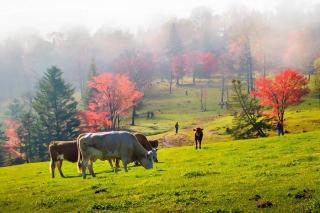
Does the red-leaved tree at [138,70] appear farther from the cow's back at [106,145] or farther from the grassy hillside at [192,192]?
the grassy hillside at [192,192]

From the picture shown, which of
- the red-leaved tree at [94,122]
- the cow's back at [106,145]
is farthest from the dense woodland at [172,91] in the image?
the cow's back at [106,145]

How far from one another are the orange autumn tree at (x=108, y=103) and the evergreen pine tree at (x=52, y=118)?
163 inches

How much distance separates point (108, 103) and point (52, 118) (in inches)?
616

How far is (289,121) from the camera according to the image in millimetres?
87438

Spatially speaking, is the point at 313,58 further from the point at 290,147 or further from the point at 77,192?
the point at 77,192

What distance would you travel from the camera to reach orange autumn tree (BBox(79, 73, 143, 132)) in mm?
102000

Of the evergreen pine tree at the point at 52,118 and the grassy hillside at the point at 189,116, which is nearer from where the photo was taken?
the grassy hillside at the point at 189,116

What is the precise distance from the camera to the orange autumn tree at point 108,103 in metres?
Answer: 102

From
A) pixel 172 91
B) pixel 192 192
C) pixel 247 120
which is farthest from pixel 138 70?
pixel 192 192

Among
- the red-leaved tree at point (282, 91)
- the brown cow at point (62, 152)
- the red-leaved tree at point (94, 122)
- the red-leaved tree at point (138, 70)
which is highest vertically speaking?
the red-leaved tree at point (138, 70)

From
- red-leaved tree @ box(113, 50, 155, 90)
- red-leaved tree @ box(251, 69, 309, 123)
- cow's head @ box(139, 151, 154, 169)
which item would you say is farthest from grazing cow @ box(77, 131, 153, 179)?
red-leaved tree @ box(113, 50, 155, 90)

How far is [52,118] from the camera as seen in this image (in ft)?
322

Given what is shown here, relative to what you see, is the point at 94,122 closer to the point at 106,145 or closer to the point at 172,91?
the point at 172,91

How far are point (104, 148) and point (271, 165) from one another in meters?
10.3
